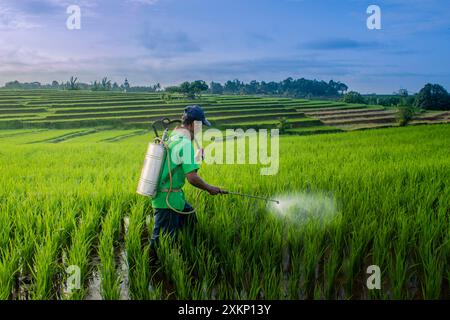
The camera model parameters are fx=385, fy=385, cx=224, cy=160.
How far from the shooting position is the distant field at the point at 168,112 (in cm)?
1750

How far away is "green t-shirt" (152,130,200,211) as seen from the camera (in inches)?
93.4

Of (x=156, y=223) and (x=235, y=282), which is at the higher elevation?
(x=156, y=223)

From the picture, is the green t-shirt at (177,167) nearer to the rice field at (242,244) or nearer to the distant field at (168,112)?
the rice field at (242,244)

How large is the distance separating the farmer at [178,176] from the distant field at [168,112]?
503 inches

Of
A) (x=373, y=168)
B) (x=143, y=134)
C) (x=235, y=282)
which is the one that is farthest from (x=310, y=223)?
(x=143, y=134)


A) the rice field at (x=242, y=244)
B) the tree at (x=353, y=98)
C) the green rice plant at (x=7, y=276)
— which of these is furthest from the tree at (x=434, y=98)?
the green rice plant at (x=7, y=276)

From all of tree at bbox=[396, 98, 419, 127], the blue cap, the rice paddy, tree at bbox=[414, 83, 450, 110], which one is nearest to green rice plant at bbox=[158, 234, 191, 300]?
the rice paddy

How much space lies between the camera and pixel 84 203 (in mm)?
3803

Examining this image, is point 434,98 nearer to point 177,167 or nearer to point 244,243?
point 244,243

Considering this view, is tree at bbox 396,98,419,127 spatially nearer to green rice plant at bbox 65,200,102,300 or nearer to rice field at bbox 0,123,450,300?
rice field at bbox 0,123,450,300

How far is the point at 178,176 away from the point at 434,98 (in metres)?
18.5

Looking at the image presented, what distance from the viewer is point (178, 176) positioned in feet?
8.08
